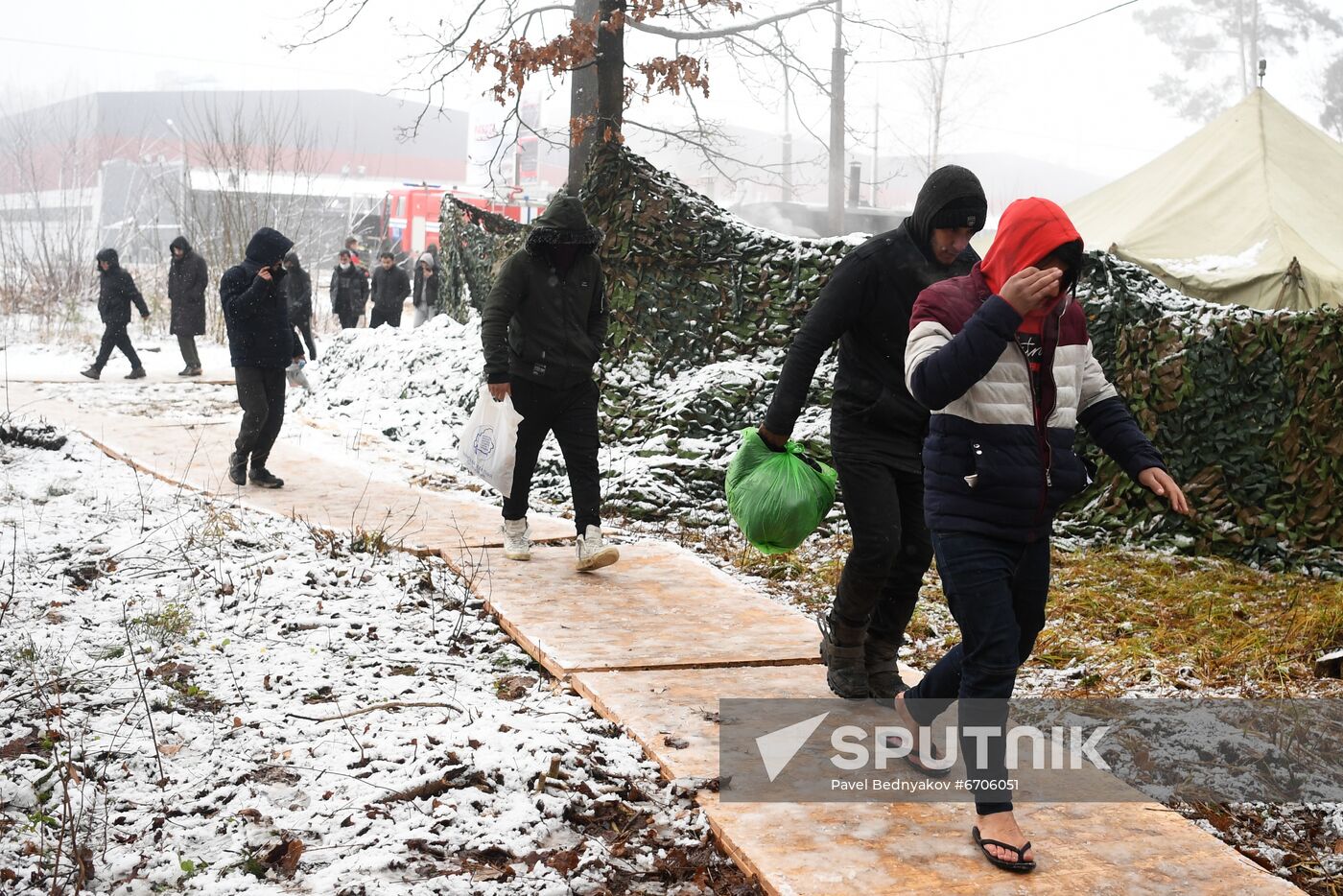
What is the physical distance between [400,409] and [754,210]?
20.6m

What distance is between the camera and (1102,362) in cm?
815

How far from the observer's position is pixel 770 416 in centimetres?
419

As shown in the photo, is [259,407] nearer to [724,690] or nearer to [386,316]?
[724,690]

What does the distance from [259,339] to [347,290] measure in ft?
37.5

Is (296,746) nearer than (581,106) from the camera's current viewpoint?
Yes

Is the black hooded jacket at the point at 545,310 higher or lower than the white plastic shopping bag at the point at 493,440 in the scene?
higher

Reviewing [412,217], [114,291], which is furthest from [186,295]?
[412,217]

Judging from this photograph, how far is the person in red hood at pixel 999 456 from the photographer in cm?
300

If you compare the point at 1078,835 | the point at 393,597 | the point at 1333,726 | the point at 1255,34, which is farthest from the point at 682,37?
the point at 1255,34

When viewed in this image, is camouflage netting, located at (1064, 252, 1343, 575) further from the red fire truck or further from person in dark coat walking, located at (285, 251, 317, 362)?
the red fire truck

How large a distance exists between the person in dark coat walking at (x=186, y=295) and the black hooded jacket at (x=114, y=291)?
675mm

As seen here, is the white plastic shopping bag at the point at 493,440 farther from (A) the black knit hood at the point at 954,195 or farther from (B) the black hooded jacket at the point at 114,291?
(B) the black hooded jacket at the point at 114,291

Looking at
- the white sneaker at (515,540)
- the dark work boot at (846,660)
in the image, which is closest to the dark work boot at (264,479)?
the white sneaker at (515,540)

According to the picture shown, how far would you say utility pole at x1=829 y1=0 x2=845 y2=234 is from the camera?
19.6 m
